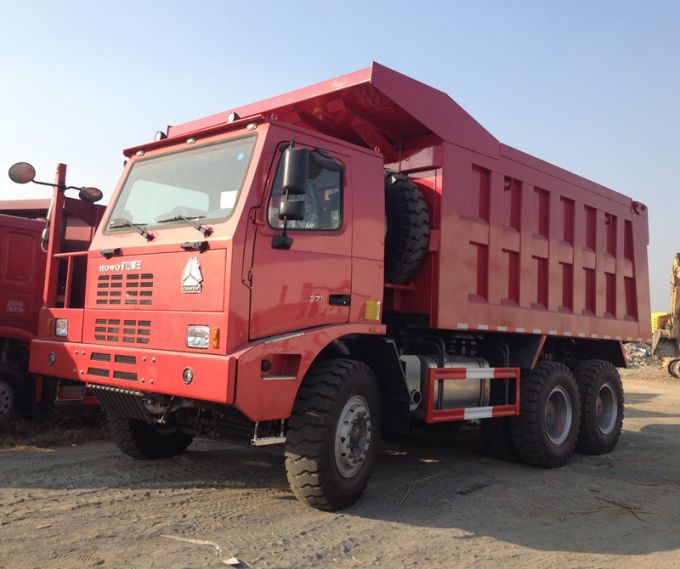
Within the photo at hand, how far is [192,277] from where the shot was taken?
15.3ft

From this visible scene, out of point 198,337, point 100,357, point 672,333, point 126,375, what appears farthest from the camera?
point 672,333

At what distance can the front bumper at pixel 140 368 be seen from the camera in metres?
4.32

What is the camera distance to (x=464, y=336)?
7.09 metres

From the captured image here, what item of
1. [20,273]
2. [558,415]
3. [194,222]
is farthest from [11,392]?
[558,415]

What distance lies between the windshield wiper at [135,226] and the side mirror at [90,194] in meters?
0.62

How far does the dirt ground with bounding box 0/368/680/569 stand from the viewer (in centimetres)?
407

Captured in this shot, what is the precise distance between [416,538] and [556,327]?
398cm

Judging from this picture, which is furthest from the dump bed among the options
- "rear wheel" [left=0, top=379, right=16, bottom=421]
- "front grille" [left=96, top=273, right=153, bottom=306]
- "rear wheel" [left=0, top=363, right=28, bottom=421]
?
"rear wheel" [left=0, top=379, right=16, bottom=421]

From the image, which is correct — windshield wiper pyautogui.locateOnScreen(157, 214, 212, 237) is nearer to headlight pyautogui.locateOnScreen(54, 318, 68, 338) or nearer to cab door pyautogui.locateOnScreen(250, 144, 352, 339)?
cab door pyautogui.locateOnScreen(250, 144, 352, 339)

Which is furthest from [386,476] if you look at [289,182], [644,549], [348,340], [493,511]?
[289,182]

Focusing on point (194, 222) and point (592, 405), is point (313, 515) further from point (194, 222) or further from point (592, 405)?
point (592, 405)

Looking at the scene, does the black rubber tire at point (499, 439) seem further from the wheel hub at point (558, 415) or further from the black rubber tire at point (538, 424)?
the wheel hub at point (558, 415)

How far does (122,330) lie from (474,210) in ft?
12.0

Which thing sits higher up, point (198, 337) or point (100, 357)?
point (198, 337)
